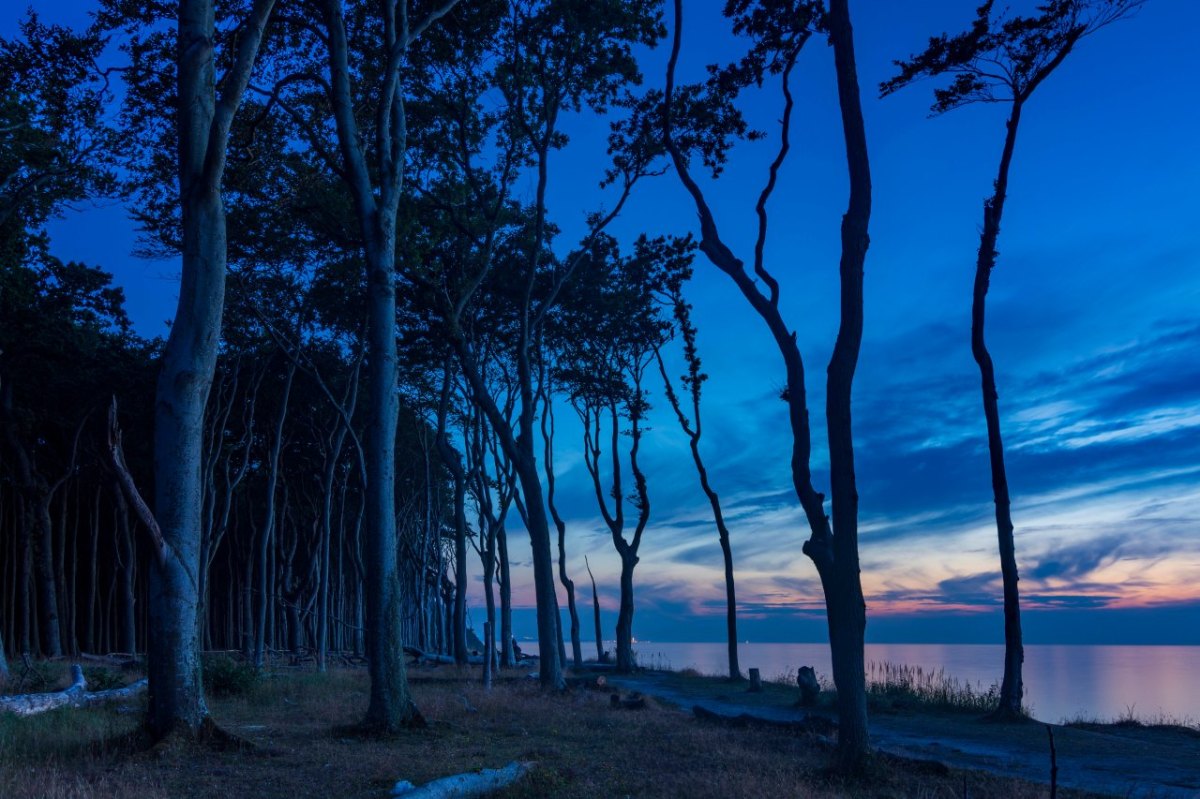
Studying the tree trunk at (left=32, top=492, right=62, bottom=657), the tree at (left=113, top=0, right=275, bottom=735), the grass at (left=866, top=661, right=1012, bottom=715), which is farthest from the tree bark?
the tree trunk at (left=32, top=492, right=62, bottom=657)

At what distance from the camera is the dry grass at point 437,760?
8.39 metres

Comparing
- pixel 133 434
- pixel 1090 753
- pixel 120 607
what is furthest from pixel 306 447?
pixel 1090 753

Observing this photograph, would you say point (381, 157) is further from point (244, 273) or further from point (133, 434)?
point (133, 434)

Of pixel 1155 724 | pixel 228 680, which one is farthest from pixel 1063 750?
pixel 228 680

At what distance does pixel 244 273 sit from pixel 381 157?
1257cm

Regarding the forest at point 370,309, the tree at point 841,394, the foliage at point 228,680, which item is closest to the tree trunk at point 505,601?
the forest at point 370,309

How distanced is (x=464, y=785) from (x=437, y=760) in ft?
7.19

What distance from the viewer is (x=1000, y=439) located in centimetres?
1948

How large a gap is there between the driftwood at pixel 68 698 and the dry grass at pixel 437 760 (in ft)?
2.30

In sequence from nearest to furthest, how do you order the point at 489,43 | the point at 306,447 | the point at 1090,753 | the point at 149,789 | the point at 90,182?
the point at 149,789 → the point at 1090,753 → the point at 90,182 → the point at 489,43 → the point at 306,447

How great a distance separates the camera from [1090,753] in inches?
542

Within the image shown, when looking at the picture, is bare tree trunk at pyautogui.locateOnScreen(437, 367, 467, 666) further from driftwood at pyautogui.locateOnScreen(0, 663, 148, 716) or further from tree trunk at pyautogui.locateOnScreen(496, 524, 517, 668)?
driftwood at pyautogui.locateOnScreen(0, 663, 148, 716)

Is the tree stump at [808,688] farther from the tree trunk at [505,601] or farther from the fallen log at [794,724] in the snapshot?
the tree trunk at [505,601]

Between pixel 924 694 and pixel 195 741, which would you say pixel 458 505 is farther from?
pixel 195 741
